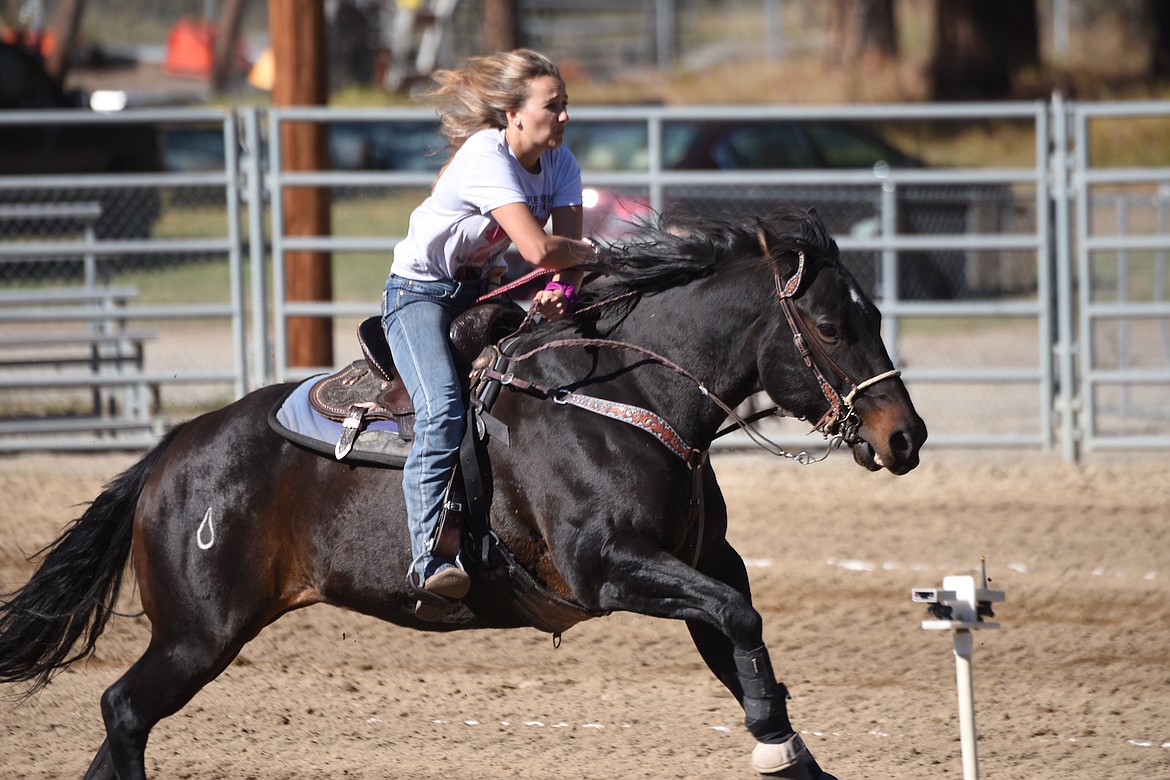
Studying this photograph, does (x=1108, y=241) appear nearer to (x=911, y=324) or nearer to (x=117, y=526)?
(x=911, y=324)

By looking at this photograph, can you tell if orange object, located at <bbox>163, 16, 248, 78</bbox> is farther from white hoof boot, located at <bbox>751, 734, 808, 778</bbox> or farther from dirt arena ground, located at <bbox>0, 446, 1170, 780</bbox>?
white hoof boot, located at <bbox>751, 734, 808, 778</bbox>

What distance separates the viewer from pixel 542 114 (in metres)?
4.14

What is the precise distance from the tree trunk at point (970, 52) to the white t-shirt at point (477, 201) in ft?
69.9

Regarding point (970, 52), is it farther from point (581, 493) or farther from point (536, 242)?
point (581, 493)

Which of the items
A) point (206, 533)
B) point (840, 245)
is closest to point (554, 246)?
point (206, 533)

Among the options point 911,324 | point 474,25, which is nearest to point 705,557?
point 911,324

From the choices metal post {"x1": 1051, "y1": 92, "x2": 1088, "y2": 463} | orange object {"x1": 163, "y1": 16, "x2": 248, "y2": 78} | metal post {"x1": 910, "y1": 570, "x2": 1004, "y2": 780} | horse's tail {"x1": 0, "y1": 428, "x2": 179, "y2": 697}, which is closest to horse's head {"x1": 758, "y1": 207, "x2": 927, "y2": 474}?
metal post {"x1": 910, "y1": 570, "x2": 1004, "y2": 780}

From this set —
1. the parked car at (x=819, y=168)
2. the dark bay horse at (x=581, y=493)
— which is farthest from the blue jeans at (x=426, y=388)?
the parked car at (x=819, y=168)

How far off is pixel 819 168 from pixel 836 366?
11238mm

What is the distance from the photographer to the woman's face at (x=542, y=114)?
163 inches

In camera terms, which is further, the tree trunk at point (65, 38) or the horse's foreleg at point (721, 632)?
the tree trunk at point (65, 38)

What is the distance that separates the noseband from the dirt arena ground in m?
1.46

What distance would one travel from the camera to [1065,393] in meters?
9.67

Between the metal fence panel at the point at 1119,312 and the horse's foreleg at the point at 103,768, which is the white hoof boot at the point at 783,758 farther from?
the metal fence panel at the point at 1119,312
